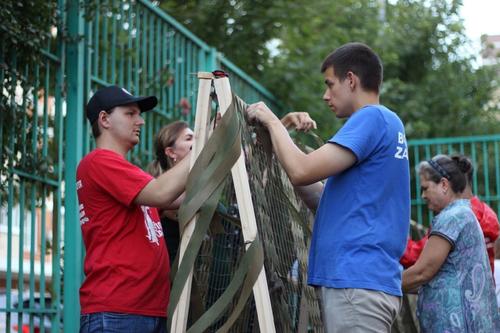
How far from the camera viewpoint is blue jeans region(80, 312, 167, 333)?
3.89 meters

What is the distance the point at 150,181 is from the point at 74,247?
220cm

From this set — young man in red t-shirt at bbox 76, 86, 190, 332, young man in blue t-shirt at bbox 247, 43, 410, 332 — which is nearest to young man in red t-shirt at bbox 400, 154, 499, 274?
young man in blue t-shirt at bbox 247, 43, 410, 332

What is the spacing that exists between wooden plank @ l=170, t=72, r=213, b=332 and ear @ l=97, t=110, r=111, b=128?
60cm

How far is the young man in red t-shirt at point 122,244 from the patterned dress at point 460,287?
1429 millimetres

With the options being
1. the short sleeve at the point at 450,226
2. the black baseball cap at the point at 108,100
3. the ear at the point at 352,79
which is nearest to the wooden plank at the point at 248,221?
the ear at the point at 352,79

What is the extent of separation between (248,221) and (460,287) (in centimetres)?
149

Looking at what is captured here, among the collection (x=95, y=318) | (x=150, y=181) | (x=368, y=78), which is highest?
(x=368, y=78)

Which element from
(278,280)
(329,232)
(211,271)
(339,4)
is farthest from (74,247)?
(339,4)

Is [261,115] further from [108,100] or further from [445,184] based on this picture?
[445,184]

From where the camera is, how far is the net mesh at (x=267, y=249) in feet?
12.9

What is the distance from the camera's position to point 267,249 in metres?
3.89

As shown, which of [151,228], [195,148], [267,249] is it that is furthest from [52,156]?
[267,249]

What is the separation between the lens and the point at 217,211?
408 centimetres

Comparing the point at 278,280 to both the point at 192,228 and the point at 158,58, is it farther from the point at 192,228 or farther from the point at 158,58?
the point at 158,58
